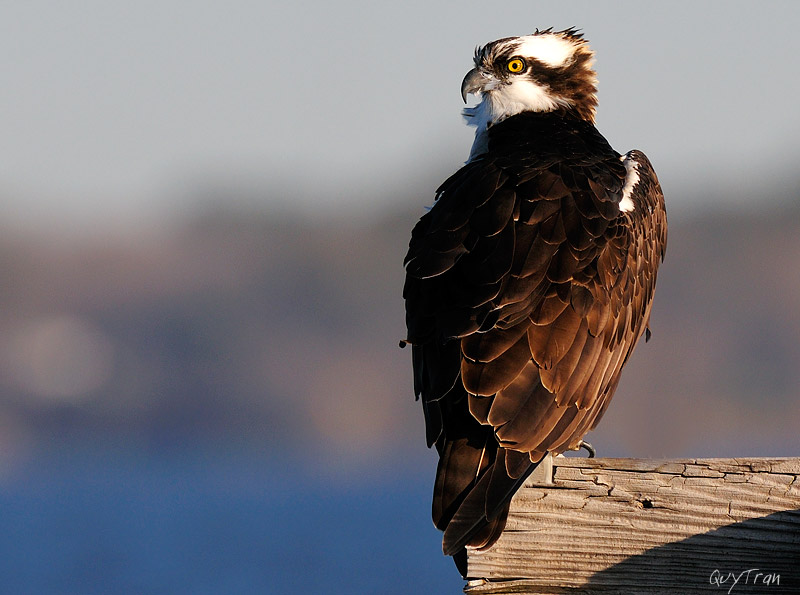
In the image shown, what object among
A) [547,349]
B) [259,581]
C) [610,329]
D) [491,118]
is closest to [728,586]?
[547,349]

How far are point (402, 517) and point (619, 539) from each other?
20062 mm

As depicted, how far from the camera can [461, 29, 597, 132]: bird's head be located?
7.05m

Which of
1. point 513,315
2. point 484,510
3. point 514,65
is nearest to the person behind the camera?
point 484,510

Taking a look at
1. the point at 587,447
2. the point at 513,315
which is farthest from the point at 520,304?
the point at 587,447

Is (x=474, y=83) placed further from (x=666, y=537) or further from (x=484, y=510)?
(x=666, y=537)

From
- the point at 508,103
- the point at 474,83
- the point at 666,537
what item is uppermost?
the point at 474,83

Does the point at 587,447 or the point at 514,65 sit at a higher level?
the point at 514,65

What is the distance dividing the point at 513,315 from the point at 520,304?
74 mm

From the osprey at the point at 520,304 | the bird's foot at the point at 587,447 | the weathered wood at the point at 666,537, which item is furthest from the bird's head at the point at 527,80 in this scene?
the weathered wood at the point at 666,537

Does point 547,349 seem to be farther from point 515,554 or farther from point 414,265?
point 515,554

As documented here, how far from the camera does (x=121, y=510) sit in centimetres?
2675

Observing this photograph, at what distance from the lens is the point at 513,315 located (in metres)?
4.85

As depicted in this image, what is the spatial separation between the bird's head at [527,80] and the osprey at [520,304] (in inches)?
23.0

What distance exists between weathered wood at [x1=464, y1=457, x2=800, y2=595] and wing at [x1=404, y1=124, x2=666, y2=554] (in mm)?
192
